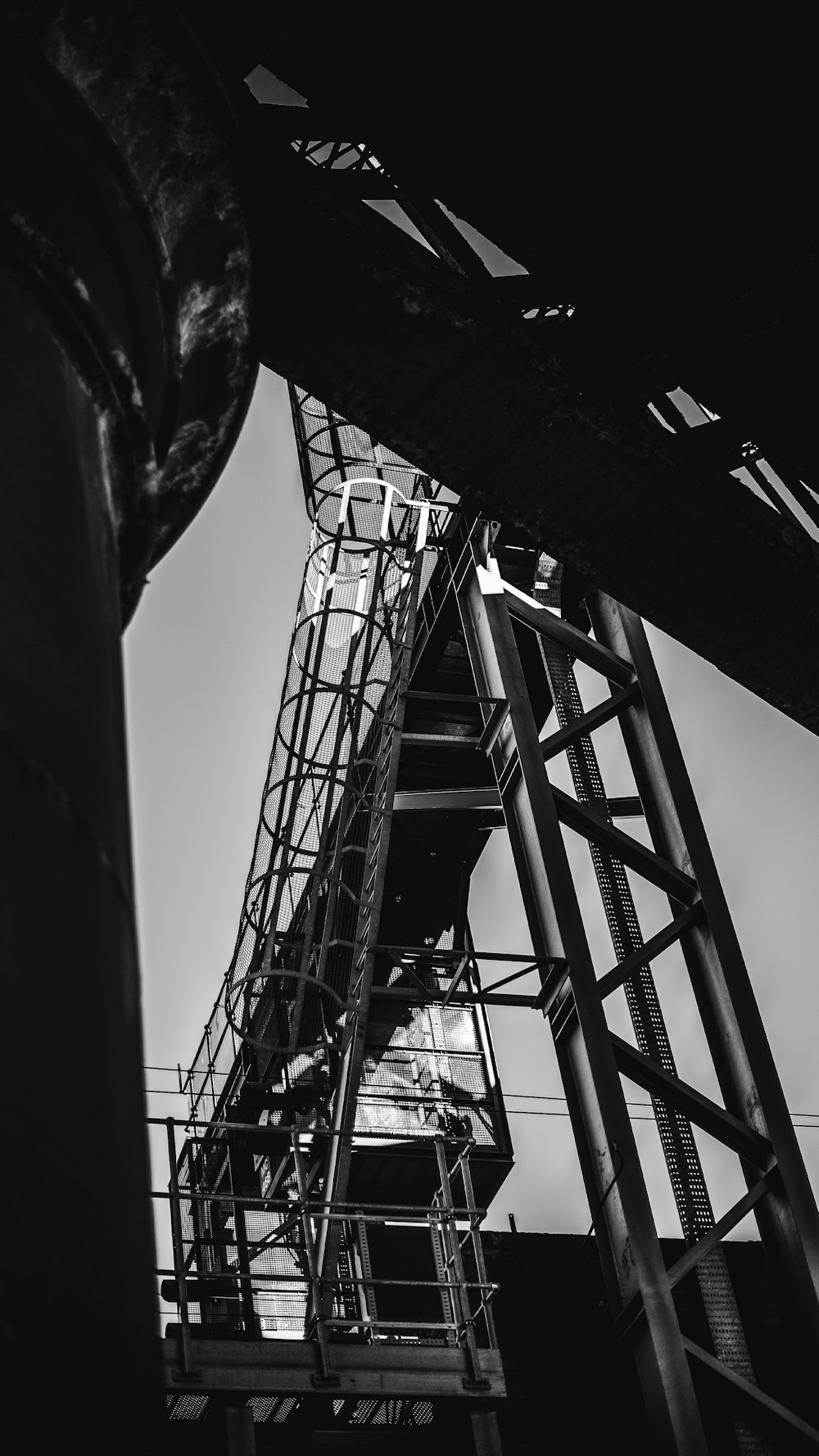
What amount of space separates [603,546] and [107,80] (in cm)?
232

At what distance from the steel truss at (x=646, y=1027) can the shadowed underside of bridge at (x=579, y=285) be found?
5.66 metres

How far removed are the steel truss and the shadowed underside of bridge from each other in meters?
5.66

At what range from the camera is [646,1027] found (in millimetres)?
10789

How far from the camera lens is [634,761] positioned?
12.3m

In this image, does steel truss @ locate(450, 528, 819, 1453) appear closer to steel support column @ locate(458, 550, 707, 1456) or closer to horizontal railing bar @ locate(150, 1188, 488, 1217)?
steel support column @ locate(458, 550, 707, 1456)

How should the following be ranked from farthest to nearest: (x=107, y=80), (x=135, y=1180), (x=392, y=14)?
(x=392, y=14) → (x=107, y=80) → (x=135, y=1180)

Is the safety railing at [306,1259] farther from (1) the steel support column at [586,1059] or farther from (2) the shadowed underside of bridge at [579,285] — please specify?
A: (2) the shadowed underside of bridge at [579,285]

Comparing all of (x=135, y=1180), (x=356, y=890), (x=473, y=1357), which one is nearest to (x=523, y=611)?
(x=356, y=890)

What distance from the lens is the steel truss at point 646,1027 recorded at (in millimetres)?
8805

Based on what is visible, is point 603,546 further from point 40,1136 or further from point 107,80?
point 40,1136

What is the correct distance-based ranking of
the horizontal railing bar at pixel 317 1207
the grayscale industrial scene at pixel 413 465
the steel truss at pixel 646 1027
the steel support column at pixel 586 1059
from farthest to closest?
the horizontal railing bar at pixel 317 1207 < the steel truss at pixel 646 1027 < the steel support column at pixel 586 1059 < the grayscale industrial scene at pixel 413 465

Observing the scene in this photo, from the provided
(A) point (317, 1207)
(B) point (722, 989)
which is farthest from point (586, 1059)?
(A) point (317, 1207)

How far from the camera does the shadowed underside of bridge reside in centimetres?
353

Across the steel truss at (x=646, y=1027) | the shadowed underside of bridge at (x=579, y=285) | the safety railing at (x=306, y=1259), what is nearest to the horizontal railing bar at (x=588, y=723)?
the steel truss at (x=646, y=1027)
